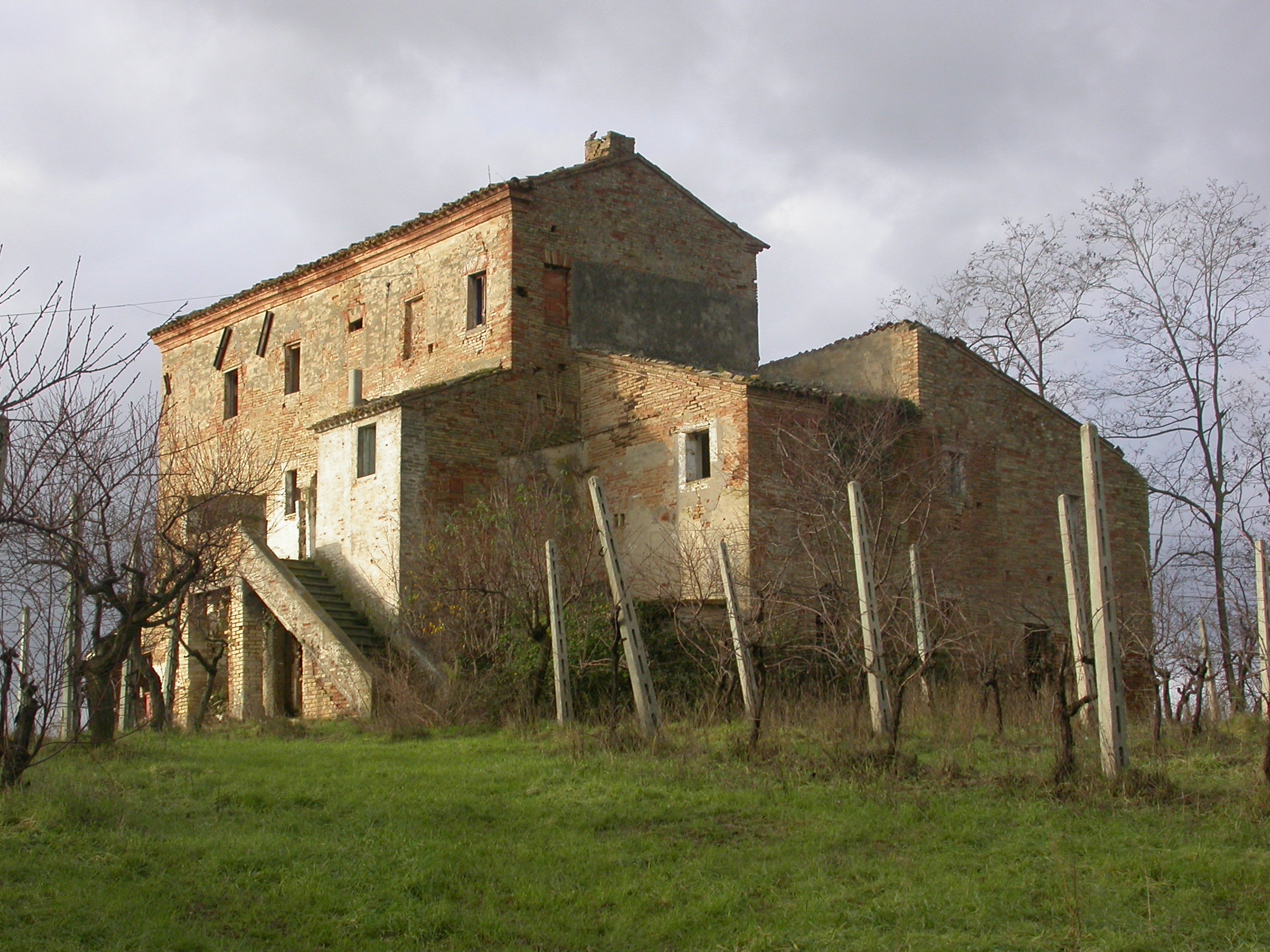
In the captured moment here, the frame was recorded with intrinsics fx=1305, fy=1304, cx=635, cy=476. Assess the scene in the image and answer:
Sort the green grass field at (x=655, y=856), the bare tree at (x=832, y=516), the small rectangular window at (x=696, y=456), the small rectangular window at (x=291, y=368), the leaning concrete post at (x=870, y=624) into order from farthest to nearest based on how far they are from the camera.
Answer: the small rectangular window at (x=291, y=368) → the small rectangular window at (x=696, y=456) → the bare tree at (x=832, y=516) → the leaning concrete post at (x=870, y=624) → the green grass field at (x=655, y=856)

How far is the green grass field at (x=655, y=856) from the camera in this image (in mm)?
7668

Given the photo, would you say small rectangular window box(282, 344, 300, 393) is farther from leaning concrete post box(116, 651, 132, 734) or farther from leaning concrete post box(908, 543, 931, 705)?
leaning concrete post box(908, 543, 931, 705)

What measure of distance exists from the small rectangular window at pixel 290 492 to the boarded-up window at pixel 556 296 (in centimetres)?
701

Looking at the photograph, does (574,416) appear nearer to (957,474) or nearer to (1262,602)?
(957,474)

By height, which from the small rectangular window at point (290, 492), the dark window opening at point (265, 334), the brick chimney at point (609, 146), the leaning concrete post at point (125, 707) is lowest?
the leaning concrete post at point (125, 707)

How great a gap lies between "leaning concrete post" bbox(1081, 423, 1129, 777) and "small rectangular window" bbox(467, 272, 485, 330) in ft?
53.7

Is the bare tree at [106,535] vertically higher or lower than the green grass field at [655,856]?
higher

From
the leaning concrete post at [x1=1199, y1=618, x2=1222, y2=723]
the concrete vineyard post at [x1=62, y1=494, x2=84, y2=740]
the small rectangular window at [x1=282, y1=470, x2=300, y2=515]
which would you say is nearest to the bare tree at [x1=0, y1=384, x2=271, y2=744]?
the concrete vineyard post at [x1=62, y1=494, x2=84, y2=740]

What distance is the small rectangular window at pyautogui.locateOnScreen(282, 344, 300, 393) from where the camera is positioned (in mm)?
29172

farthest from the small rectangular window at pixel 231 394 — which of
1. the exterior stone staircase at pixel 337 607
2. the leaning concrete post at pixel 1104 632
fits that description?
the leaning concrete post at pixel 1104 632

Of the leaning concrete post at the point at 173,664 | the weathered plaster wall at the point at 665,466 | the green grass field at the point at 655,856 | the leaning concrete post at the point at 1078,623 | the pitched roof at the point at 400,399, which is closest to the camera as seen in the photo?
the green grass field at the point at 655,856

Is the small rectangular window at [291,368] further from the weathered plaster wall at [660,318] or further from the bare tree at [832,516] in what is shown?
the bare tree at [832,516]

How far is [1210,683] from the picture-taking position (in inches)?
680

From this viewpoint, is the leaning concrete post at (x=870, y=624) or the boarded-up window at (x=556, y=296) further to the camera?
the boarded-up window at (x=556, y=296)
